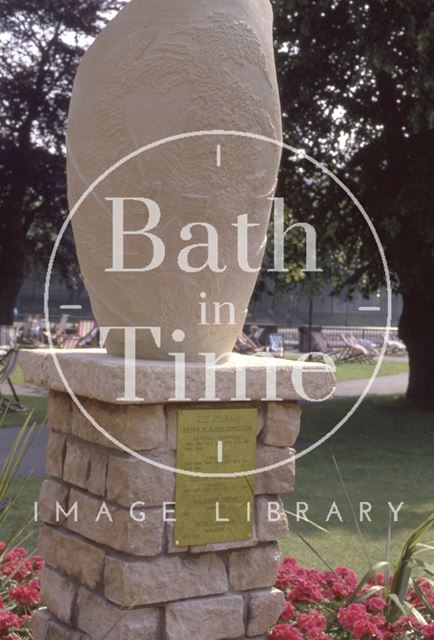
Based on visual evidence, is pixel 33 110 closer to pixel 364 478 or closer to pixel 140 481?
pixel 364 478

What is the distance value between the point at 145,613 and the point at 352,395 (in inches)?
523

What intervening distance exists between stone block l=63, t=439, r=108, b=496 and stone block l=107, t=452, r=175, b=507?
73 mm

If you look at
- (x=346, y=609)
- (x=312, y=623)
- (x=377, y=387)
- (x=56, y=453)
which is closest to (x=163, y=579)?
(x=56, y=453)

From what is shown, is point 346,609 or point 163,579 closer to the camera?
point 163,579

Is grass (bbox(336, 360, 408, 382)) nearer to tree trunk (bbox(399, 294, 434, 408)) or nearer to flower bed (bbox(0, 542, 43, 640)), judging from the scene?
tree trunk (bbox(399, 294, 434, 408))

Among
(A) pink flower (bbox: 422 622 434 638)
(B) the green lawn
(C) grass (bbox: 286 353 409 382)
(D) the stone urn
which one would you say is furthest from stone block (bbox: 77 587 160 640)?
(C) grass (bbox: 286 353 409 382)

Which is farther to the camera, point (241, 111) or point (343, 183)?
point (343, 183)

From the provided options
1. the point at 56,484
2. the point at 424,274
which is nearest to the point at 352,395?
the point at 424,274

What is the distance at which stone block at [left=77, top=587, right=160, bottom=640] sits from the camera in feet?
10.4

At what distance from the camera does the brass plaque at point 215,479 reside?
130 inches

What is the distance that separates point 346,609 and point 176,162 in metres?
2.21

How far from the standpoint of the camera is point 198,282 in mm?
3371

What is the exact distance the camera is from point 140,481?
10.5 ft

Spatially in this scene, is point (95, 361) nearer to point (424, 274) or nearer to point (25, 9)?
point (424, 274)
